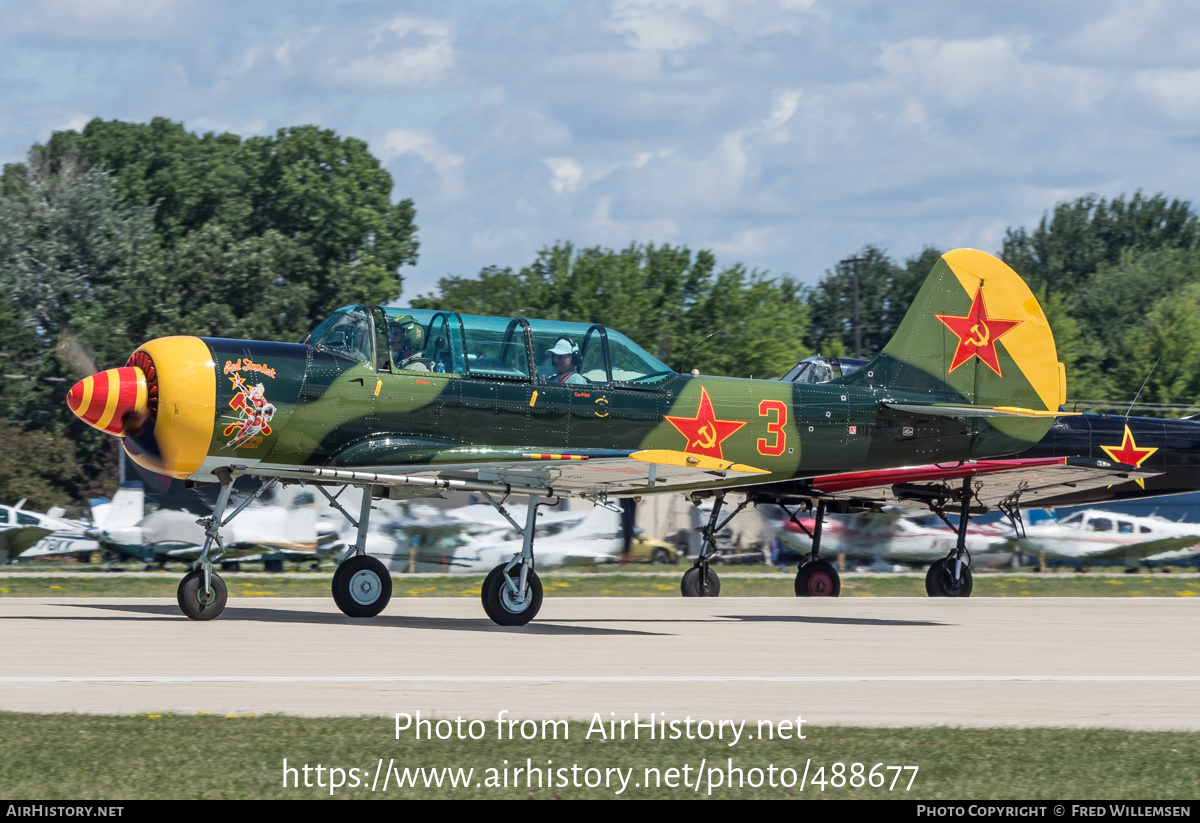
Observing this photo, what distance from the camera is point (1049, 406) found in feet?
68.0

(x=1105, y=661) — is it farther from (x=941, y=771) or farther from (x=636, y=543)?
(x=636, y=543)

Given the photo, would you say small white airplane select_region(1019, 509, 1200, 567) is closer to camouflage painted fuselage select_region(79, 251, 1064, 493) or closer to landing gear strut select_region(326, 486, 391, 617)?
camouflage painted fuselage select_region(79, 251, 1064, 493)

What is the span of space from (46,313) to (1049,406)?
44598 millimetres

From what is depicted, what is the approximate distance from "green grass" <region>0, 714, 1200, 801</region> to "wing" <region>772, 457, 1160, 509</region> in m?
12.1

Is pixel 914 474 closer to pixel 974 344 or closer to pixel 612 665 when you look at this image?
pixel 974 344

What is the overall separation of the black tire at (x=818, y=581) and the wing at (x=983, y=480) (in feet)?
3.83

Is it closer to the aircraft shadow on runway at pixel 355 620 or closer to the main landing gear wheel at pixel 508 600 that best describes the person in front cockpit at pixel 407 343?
the main landing gear wheel at pixel 508 600

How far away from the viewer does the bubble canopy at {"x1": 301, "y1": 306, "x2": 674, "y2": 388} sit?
14.5m

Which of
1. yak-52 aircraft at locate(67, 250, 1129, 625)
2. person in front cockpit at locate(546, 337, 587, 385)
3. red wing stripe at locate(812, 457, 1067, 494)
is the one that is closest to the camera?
yak-52 aircraft at locate(67, 250, 1129, 625)

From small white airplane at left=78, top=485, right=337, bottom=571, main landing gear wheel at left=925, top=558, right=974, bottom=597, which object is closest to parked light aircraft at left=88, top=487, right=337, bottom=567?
small white airplane at left=78, top=485, right=337, bottom=571

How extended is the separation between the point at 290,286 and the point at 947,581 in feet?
127

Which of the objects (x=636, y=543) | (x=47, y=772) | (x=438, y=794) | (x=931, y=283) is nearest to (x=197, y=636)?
(x=47, y=772)

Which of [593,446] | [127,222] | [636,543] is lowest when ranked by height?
[636,543]

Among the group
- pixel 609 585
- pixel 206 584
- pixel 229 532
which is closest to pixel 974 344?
pixel 609 585
